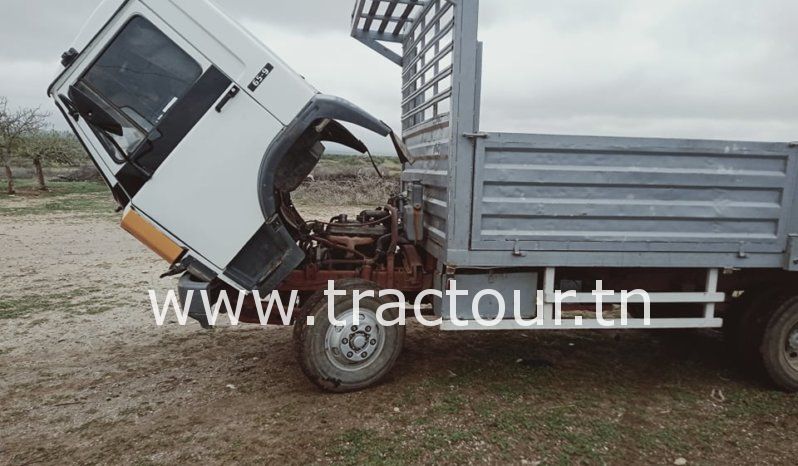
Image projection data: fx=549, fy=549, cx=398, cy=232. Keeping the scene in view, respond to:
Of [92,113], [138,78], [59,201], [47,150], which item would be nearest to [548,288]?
[138,78]

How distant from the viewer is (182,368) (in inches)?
188

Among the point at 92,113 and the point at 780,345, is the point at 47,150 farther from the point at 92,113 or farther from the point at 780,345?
the point at 780,345

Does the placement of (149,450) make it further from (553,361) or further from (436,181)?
(553,361)

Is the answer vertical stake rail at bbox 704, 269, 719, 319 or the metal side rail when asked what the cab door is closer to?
the metal side rail

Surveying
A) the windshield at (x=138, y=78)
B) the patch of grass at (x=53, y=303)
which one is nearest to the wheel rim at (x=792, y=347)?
the windshield at (x=138, y=78)

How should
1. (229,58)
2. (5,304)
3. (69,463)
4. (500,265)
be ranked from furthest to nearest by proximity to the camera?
(5,304) < (500,265) < (229,58) < (69,463)

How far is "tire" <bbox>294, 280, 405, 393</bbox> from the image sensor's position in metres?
4.07

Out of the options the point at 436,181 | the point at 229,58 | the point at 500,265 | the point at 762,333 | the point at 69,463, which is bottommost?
the point at 69,463

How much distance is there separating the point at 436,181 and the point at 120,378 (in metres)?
3.07

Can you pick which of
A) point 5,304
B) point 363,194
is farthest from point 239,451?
point 363,194

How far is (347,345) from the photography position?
13.6 ft

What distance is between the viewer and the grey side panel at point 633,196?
155 inches

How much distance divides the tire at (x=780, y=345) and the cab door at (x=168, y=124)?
4136 millimetres

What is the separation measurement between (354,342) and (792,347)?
140 inches
